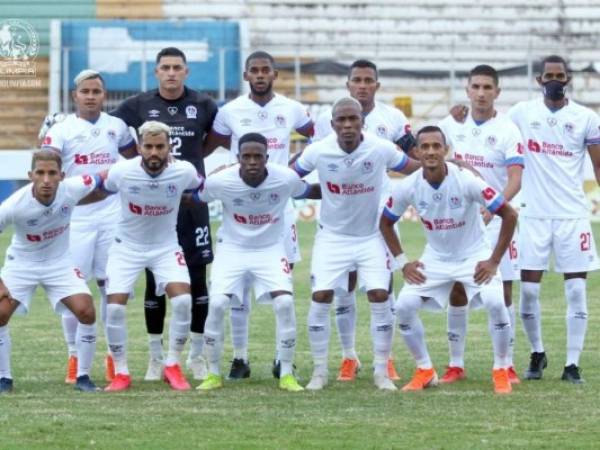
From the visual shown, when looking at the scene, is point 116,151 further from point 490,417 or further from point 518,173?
point 490,417

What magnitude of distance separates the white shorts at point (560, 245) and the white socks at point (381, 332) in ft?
3.90

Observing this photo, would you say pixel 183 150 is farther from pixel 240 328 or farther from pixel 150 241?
pixel 240 328

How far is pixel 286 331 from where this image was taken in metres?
10.3

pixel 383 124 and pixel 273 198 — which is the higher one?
pixel 383 124

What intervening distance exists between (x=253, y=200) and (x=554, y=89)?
7.92 ft

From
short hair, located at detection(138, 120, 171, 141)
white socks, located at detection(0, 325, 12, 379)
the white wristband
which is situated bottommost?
white socks, located at detection(0, 325, 12, 379)

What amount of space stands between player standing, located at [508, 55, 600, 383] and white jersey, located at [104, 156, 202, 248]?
2.55m

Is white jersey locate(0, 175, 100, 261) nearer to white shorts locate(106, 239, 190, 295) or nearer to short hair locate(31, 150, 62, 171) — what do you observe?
short hair locate(31, 150, 62, 171)

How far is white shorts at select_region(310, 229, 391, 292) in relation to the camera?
10414mm

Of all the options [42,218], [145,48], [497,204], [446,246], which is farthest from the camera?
[145,48]

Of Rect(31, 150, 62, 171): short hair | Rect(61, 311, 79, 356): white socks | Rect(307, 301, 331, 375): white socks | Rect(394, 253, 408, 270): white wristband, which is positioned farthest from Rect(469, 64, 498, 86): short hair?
Rect(61, 311, 79, 356): white socks

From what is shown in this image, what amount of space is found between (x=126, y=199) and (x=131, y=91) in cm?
2016

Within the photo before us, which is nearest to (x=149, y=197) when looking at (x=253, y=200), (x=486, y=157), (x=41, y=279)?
(x=253, y=200)

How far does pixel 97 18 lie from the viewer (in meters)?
32.5
